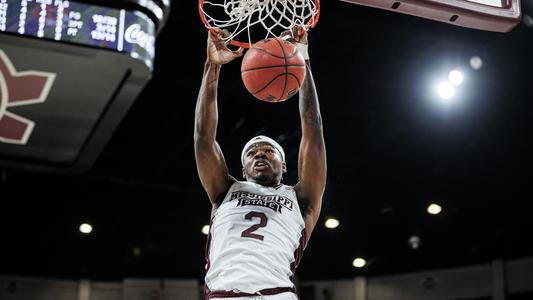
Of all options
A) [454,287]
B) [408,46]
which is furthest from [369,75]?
[454,287]

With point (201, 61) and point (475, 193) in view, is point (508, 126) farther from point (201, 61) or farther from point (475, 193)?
point (201, 61)

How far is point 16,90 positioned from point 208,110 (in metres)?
2.72

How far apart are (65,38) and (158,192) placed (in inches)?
279

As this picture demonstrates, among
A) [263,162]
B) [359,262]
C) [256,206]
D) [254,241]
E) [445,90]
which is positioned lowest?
[254,241]

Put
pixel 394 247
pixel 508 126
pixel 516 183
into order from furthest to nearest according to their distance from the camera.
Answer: pixel 394 247
pixel 516 183
pixel 508 126

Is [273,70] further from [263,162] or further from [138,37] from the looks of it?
[138,37]

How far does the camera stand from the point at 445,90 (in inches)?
372

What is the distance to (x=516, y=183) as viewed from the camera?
11.9 m

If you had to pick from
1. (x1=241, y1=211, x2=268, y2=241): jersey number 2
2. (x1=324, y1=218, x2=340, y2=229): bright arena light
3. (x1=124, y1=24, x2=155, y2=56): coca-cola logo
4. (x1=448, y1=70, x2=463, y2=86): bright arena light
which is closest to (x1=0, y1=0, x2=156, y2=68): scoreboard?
(x1=124, y1=24, x2=155, y2=56): coca-cola logo

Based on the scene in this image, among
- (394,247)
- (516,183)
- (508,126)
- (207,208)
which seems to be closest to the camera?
(508,126)

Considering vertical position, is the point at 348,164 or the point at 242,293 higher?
the point at 348,164

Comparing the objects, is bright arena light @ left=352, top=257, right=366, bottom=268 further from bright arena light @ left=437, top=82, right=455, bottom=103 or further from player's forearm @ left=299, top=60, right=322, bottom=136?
player's forearm @ left=299, top=60, right=322, bottom=136

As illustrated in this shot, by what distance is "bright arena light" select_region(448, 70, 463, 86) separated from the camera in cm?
914

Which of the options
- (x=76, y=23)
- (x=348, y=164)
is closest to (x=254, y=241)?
(x=76, y=23)
